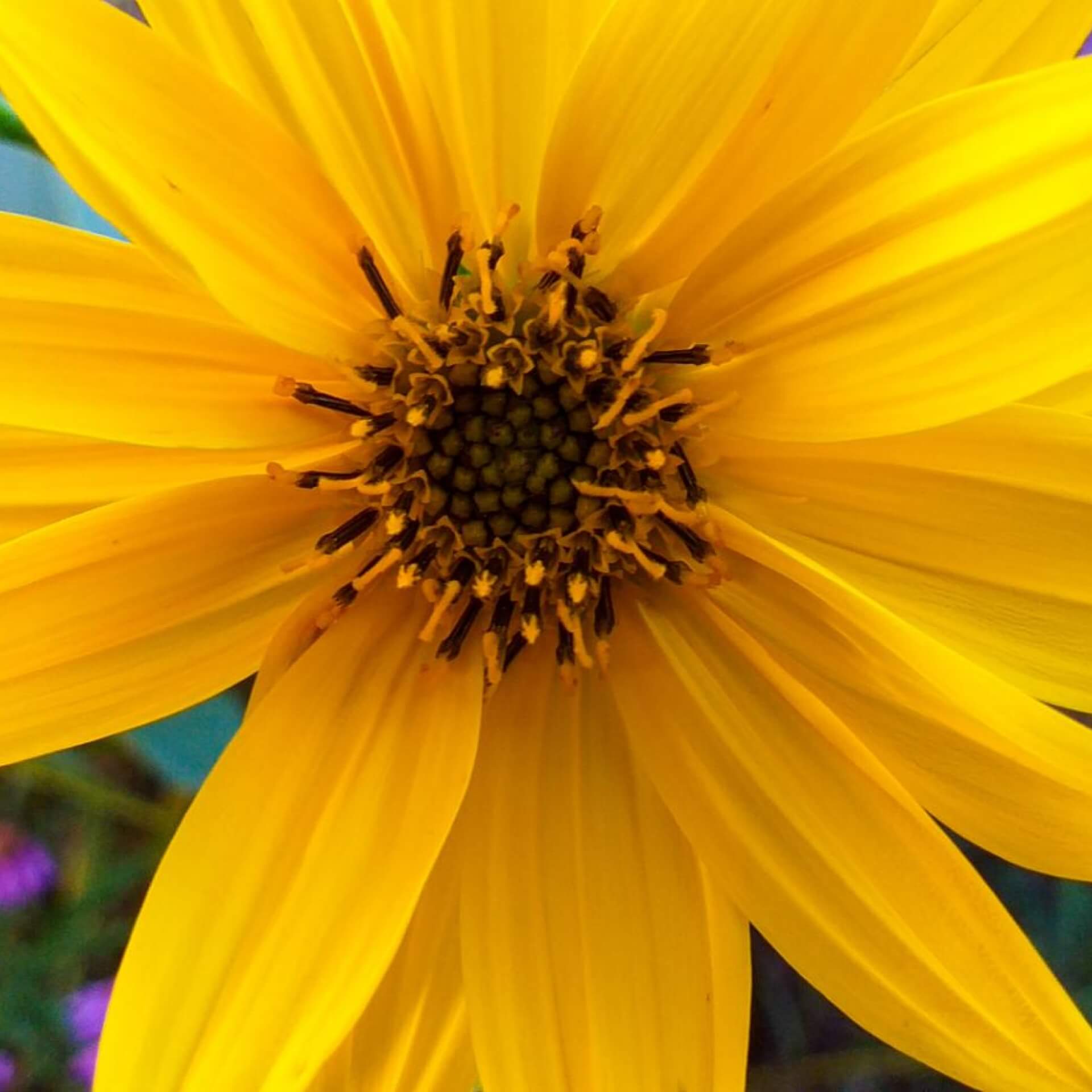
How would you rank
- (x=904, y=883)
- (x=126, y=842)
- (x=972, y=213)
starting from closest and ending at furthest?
(x=972, y=213)
(x=904, y=883)
(x=126, y=842)

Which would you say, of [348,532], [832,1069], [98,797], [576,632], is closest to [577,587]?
[576,632]

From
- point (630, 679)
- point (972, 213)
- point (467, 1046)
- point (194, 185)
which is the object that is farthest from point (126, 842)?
point (972, 213)

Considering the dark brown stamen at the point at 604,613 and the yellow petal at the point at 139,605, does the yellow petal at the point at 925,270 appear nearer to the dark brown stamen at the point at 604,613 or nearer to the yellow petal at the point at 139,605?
the dark brown stamen at the point at 604,613

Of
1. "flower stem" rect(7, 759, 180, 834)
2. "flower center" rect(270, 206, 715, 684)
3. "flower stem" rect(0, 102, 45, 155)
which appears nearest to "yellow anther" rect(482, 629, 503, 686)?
"flower center" rect(270, 206, 715, 684)

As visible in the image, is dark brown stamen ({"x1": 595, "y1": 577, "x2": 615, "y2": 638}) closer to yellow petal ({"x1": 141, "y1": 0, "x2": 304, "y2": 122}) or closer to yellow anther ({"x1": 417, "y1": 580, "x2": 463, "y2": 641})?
yellow anther ({"x1": 417, "y1": 580, "x2": 463, "y2": 641})

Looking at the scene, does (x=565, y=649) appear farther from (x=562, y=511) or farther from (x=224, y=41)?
(x=224, y=41)

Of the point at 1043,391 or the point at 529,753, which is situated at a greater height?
the point at 1043,391

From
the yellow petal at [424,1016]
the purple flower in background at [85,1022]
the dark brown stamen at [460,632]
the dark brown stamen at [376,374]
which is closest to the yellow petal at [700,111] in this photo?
the dark brown stamen at [376,374]

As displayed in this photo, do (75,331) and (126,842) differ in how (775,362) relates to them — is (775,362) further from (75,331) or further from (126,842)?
(126,842)
